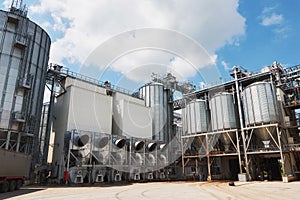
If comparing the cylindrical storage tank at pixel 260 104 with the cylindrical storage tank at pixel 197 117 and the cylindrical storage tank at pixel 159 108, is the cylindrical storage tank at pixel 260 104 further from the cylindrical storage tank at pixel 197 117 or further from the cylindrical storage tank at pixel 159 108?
the cylindrical storage tank at pixel 159 108

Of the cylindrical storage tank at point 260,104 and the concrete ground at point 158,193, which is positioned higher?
the cylindrical storage tank at point 260,104

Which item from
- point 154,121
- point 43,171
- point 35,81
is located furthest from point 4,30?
point 154,121

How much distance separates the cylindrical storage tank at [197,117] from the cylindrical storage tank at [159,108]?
5457 mm

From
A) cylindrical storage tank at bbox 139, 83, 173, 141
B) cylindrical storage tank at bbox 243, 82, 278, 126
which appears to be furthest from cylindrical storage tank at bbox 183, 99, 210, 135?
cylindrical storage tank at bbox 243, 82, 278, 126

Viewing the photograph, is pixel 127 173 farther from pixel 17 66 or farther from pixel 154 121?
pixel 17 66

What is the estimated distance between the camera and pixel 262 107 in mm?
27906

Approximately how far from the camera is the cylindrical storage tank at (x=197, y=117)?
34.1 m

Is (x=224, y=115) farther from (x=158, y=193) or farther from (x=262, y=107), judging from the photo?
(x=158, y=193)

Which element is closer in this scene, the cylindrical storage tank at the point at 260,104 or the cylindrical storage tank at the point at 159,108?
the cylindrical storage tank at the point at 260,104

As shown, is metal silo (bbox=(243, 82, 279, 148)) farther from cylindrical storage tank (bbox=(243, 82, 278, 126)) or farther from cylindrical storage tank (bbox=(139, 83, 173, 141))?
cylindrical storage tank (bbox=(139, 83, 173, 141))

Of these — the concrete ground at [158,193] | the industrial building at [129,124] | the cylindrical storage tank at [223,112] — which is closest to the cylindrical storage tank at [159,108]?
the industrial building at [129,124]

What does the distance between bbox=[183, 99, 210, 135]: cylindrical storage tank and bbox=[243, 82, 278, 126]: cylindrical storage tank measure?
6352 millimetres

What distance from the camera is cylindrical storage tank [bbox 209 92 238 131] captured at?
1227 inches

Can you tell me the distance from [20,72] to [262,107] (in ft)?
94.1
